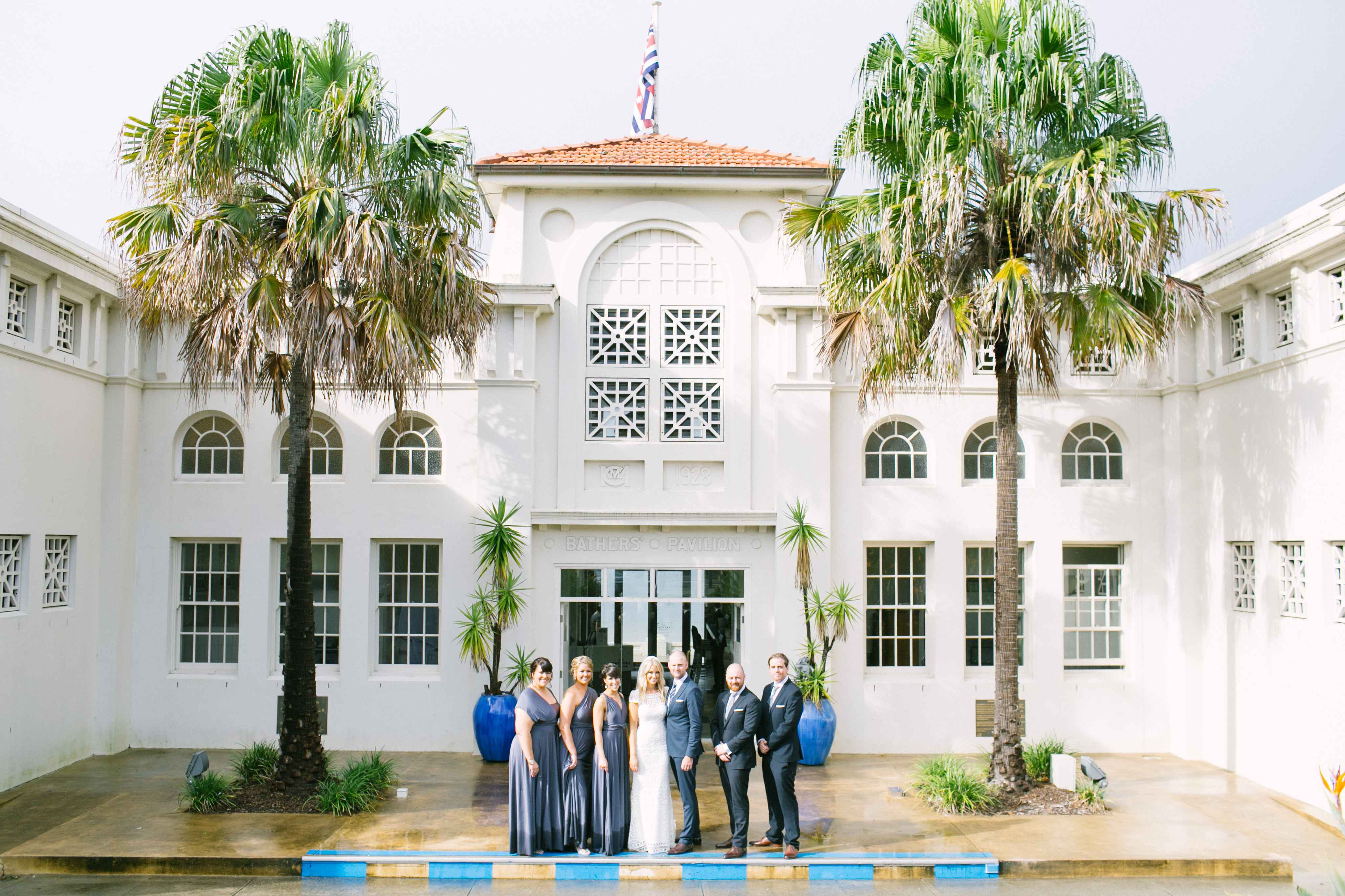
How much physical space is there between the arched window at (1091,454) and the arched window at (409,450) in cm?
839

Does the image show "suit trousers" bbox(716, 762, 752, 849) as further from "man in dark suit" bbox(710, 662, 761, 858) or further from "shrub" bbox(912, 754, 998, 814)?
"shrub" bbox(912, 754, 998, 814)

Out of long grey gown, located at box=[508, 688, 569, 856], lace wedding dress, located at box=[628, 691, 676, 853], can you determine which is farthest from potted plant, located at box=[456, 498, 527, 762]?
lace wedding dress, located at box=[628, 691, 676, 853]

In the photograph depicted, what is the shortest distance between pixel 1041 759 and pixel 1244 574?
3846 mm

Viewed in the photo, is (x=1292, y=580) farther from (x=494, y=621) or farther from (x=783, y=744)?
(x=494, y=621)

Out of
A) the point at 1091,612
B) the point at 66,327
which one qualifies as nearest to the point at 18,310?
the point at 66,327

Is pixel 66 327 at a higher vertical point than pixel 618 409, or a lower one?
higher

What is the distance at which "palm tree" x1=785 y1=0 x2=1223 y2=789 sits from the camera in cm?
1036

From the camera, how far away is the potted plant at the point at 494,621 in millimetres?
13008

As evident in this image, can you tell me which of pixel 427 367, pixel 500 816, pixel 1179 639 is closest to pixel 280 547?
pixel 427 367

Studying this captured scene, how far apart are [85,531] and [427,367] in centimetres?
A: 564

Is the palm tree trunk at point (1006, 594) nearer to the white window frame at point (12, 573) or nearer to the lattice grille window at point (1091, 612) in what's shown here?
the lattice grille window at point (1091, 612)

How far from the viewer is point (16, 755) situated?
1188 cm

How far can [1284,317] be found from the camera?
12.2 meters

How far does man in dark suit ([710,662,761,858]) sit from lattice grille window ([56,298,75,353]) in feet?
30.5
